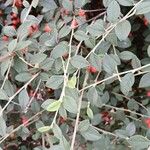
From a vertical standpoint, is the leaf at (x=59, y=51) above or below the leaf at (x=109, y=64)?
above

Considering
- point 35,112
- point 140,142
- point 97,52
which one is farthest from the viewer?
point 35,112

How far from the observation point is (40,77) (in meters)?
0.90

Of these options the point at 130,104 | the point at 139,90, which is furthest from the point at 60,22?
the point at 139,90

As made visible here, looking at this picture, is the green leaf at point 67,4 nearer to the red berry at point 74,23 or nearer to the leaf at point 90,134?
the red berry at point 74,23

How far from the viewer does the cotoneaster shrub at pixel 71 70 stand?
30.8 inches

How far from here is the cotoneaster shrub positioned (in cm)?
78

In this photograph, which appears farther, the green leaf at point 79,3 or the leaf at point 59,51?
the green leaf at point 79,3

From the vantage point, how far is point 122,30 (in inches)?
30.8

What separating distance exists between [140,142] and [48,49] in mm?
292

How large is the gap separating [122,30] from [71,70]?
0.44 ft

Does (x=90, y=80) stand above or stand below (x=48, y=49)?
below

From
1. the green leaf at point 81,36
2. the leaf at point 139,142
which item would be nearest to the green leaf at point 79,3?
the green leaf at point 81,36

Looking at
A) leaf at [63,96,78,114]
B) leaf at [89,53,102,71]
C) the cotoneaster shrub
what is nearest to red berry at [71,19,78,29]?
the cotoneaster shrub

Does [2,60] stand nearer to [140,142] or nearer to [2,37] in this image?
[2,37]
